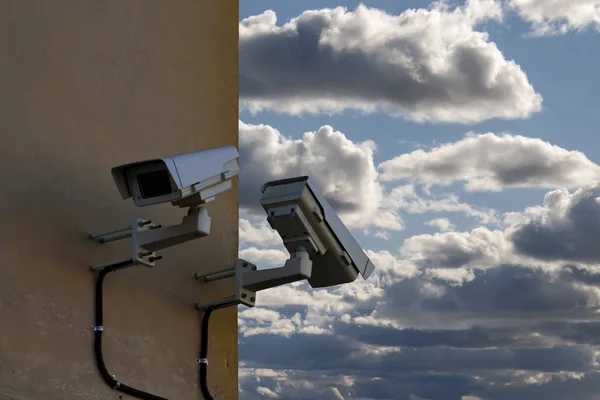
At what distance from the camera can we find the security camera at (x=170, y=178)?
20.3 ft

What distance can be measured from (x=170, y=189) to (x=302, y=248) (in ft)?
3.81

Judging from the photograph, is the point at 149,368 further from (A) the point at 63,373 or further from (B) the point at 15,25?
(B) the point at 15,25

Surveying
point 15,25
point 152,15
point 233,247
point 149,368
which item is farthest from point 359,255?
point 15,25

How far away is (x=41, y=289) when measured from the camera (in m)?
6.23

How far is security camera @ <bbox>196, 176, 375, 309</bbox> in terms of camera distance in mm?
6988

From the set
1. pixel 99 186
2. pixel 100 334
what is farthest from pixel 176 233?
pixel 100 334

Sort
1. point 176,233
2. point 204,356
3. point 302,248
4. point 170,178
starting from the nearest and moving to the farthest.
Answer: point 170,178
point 176,233
point 302,248
point 204,356

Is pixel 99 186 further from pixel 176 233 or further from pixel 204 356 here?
pixel 204 356

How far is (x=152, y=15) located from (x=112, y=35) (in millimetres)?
490

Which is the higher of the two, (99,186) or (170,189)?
(99,186)

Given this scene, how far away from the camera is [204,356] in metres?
7.44

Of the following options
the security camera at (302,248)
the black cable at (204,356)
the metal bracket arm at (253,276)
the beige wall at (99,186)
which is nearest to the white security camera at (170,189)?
the beige wall at (99,186)

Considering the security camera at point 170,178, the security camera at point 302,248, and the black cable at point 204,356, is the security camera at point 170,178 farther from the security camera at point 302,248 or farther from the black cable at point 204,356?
the black cable at point 204,356

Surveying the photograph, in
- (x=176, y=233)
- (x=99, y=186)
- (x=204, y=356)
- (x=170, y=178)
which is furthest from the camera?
(x=204, y=356)
